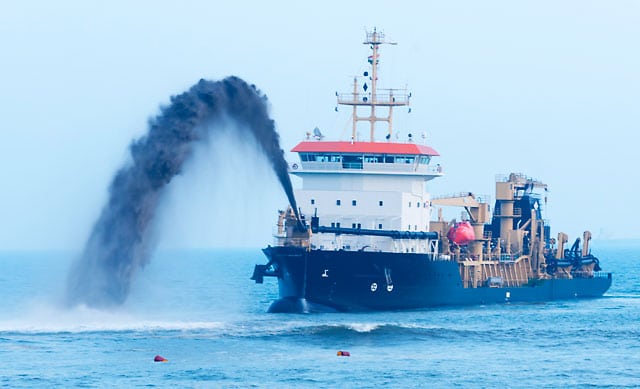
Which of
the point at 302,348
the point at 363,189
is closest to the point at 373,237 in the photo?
the point at 363,189

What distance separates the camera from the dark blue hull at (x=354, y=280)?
196ft

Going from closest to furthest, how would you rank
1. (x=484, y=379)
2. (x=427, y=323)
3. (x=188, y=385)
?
(x=188, y=385), (x=484, y=379), (x=427, y=323)

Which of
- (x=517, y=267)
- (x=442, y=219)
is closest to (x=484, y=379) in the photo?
(x=442, y=219)

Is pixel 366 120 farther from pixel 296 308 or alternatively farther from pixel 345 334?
pixel 345 334

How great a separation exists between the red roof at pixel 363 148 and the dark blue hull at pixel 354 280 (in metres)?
5.29

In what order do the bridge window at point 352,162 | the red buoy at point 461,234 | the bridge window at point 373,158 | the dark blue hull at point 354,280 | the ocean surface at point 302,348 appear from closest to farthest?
the ocean surface at point 302,348
the dark blue hull at point 354,280
the bridge window at point 352,162
the bridge window at point 373,158
the red buoy at point 461,234

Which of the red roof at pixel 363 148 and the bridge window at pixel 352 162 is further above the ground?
the red roof at pixel 363 148

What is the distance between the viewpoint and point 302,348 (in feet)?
158

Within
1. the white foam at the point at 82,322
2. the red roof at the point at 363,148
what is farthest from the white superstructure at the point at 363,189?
the white foam at the point at 82,322

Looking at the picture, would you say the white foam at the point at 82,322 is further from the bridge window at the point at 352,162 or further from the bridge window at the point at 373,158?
the bridge window at the point at 373,158

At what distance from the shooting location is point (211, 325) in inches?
2073

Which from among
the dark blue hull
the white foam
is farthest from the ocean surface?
Result: the dark blue hull

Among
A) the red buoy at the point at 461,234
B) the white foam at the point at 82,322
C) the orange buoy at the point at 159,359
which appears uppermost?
the red buoy at the point at 461,234

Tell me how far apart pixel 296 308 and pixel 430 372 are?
670 inches
